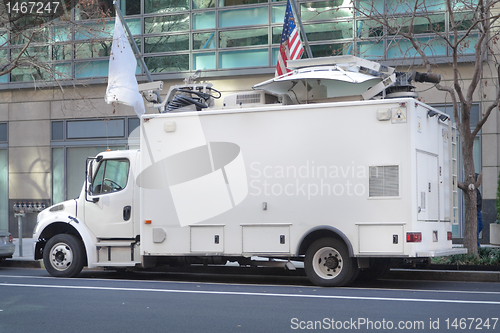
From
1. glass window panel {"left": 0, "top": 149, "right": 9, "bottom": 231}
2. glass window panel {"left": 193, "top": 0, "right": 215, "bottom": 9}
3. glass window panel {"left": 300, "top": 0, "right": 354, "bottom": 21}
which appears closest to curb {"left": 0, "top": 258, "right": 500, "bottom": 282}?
glass window panel {"left": 300, "top": 0, "right": 354, "bottom": 21}

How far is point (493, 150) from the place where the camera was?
17.8 m

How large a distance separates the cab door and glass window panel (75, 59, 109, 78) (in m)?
9.63

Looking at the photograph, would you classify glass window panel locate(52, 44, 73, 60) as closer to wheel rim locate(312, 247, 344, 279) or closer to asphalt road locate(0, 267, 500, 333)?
asphalt road locate(0, 267, 500, 333)

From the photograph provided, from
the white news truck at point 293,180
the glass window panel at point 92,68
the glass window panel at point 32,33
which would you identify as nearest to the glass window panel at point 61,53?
the glass window panel at point 92,68

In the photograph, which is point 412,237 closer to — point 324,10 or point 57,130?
point 324,10

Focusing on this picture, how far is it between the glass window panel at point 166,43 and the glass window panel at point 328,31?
3958 millimetres

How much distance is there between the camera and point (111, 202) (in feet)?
39.7

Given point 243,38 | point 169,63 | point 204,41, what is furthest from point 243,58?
point 169,63

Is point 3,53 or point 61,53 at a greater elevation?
point 3,53

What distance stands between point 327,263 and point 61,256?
17.3 feet

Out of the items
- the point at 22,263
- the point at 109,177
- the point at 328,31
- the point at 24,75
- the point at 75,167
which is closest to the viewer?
the point at 109,177

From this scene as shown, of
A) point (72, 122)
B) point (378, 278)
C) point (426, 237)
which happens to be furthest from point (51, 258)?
point (72, 122)

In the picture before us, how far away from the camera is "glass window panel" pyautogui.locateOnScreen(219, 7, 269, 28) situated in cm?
1980

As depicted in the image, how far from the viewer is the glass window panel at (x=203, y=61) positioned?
20156 millimetres
